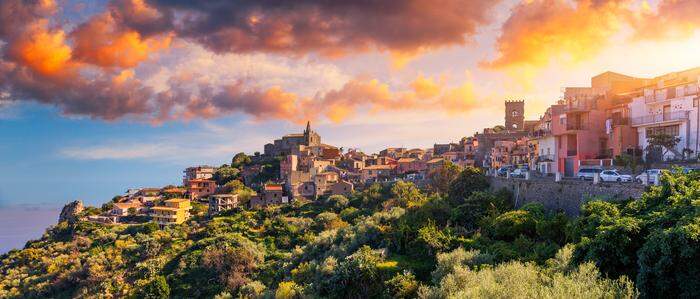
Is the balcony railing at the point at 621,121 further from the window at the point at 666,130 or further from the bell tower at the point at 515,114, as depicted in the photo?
the bell tower at the point at 515,114

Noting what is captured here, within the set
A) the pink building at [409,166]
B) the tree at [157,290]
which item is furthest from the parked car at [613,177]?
the pink building at [409,166]

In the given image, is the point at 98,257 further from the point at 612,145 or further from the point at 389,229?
the point at 612,145

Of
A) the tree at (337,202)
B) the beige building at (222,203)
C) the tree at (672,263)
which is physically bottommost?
the beige building at (222,203)

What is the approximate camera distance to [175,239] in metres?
59.1

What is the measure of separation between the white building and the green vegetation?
9.62m

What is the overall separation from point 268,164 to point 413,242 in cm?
7308

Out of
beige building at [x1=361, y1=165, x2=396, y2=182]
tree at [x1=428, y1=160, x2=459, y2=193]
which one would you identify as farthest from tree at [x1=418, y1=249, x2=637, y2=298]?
beige building at [x1=361, y1=165, x2=396, y2=182]

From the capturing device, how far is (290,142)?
112m

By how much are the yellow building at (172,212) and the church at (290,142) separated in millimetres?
33790

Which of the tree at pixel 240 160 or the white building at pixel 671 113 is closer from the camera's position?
the white building at pixel 671 113

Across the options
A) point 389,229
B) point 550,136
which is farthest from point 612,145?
point 389,229

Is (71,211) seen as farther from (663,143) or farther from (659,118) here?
(663,143)

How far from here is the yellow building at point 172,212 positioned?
7238cm

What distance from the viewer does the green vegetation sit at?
14562 millimetres
